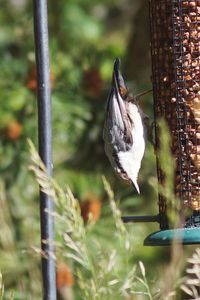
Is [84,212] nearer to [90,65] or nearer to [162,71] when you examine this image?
[90,65]

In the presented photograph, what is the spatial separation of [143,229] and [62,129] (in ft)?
2.49

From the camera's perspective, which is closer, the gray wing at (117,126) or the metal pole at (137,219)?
the metal pole at (137,219)

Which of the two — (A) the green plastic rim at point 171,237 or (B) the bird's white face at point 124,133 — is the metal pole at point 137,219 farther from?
(B) the bird's white face at point 124,133

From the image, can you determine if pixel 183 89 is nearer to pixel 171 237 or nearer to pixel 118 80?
pixel 118 80

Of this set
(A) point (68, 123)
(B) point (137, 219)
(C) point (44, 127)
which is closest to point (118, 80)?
(B) point (137, 219)

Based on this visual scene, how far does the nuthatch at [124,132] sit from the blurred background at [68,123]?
3.02 ft

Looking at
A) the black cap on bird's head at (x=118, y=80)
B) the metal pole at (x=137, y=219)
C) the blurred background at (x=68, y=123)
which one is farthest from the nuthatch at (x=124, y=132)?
the blurred background at (x=68, y=123)

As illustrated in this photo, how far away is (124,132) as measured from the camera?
3.99m

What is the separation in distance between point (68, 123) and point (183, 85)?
1883 millimetres

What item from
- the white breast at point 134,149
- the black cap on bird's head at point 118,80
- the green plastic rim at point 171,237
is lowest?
the green plastic rim at point 171,237

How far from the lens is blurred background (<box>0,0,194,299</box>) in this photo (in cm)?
531

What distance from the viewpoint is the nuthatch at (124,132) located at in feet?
12.9

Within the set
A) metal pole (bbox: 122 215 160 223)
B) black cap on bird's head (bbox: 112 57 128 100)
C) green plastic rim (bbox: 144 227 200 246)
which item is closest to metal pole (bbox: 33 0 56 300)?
green plastic rim (bbox: 144 227 200 246)

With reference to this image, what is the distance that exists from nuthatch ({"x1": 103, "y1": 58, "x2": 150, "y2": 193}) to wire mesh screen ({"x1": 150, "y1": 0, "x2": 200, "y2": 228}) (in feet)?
1.06
